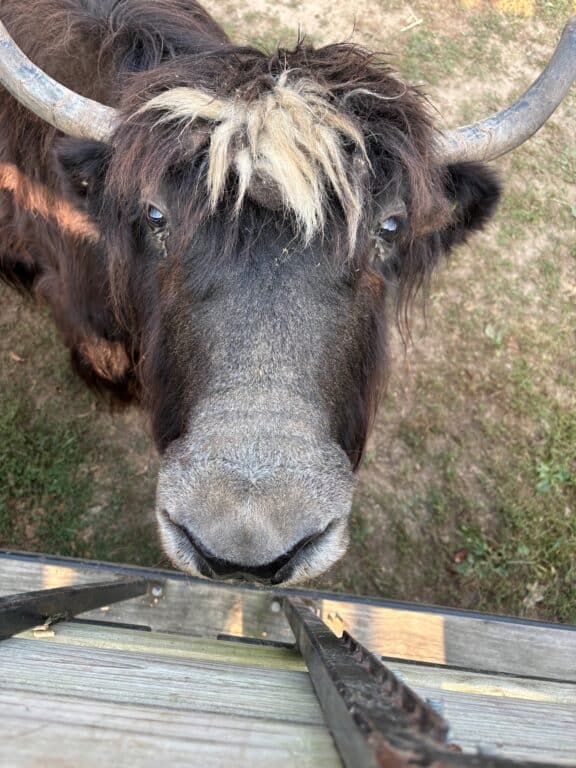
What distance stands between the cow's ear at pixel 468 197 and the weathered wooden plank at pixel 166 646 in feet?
8.10

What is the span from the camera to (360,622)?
344 centimetres

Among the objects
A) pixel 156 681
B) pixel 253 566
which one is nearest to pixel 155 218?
pixel 253 566

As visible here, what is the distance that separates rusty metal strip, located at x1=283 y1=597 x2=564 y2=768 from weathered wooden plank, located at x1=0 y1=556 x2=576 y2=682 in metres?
2.14

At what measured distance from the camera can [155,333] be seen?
3.16 m

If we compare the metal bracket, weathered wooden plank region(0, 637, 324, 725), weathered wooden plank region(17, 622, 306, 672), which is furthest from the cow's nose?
the metal bracket

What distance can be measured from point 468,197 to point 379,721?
310 centimetres

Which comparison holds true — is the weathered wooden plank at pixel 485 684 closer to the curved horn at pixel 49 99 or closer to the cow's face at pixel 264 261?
the cow's face at pixel 264 261

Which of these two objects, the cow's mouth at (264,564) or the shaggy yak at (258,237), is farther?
the shaggy yak at (258,237)

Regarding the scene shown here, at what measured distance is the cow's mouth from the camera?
223cm

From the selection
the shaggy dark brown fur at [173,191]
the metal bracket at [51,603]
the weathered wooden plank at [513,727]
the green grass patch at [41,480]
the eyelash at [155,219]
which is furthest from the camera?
the green grass patch at [41,480]

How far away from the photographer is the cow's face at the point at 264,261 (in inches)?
90.6

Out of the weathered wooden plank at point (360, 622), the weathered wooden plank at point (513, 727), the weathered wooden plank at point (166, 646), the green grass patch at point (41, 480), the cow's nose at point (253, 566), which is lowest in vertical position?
the green grass patch at point (41, 480)

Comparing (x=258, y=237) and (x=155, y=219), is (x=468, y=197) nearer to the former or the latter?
(x=258, y=237)

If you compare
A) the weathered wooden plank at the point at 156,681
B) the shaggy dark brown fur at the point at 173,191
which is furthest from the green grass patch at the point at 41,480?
the weathered wooden plank at the point at 156,681
